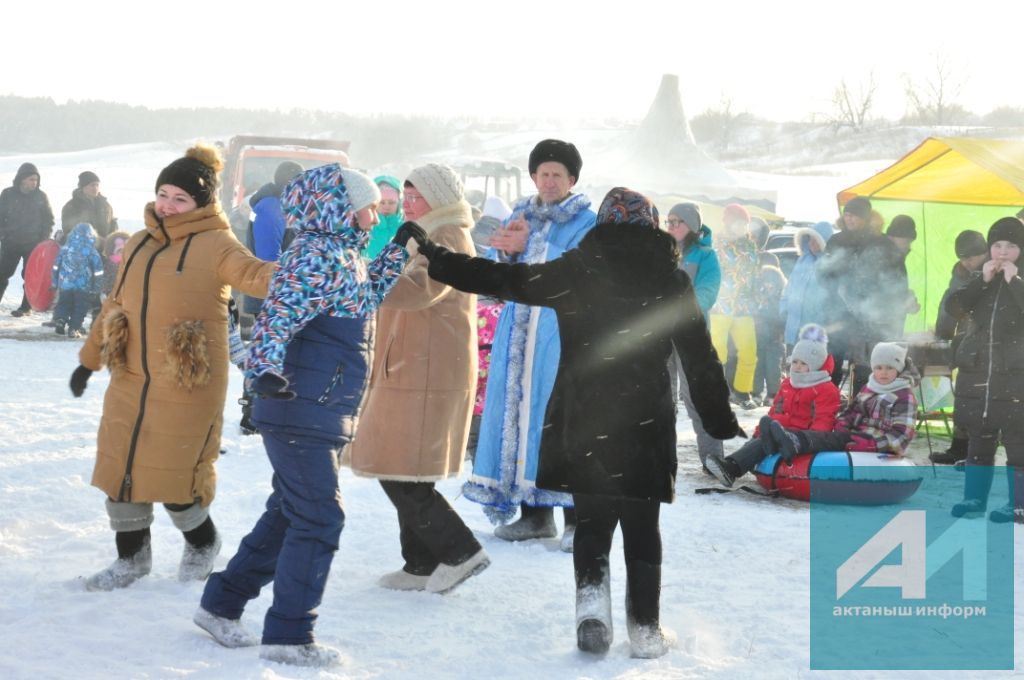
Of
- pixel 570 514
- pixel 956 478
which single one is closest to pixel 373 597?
pixel 570 514

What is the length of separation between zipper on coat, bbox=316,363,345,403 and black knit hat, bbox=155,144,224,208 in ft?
3.31

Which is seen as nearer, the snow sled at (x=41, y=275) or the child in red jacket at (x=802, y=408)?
the child in red jacket at (x=802, y=408)

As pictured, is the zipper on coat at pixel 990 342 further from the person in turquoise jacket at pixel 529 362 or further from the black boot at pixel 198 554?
the black boot at pixel 198 554

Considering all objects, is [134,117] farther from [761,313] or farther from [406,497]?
[406,497]

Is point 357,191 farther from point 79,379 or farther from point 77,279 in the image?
point 77,279

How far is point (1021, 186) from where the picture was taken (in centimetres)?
995

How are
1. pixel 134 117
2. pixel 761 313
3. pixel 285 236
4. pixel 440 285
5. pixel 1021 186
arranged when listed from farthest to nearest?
1. pixel 134 117
2. pixel 761 313
3. pixel 1021 186
4. pixel 285 236
5. pixel 440 285

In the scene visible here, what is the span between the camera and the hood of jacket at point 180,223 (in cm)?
425

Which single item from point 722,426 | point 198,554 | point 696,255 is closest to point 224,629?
point 198,554

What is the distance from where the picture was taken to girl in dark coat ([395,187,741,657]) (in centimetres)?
400

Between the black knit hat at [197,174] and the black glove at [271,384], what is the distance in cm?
110

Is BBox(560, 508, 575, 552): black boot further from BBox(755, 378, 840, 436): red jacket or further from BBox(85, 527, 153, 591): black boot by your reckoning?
BBox(755, 378, 840, 436): red jacket

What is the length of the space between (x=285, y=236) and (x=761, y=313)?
5.34 metres

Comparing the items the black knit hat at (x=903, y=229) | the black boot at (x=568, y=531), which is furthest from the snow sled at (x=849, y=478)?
the black knit hat at (x=903, y=229)
